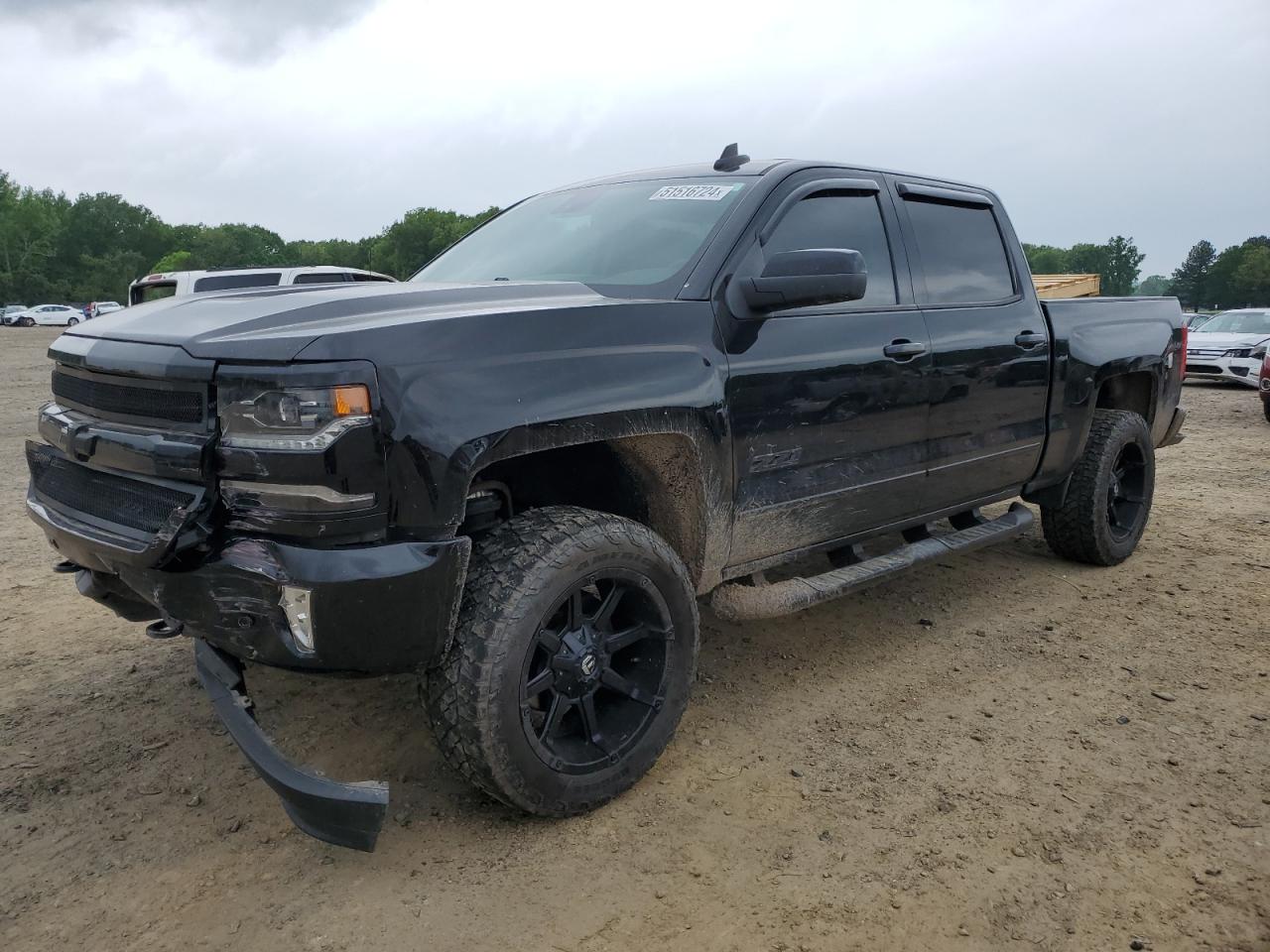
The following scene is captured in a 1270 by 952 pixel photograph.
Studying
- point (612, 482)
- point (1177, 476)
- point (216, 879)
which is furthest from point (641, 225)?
point (1177, 476)

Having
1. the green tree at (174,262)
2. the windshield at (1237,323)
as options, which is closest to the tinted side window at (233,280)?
the windshield at (1237,323)

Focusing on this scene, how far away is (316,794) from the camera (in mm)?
2305

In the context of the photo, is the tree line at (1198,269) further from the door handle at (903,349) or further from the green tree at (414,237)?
the door handle at (903,349)

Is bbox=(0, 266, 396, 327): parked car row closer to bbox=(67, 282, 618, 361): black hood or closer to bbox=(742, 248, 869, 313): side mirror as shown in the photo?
bbox=(67, 282, 618, 361): black hood

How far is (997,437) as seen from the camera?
4.27m

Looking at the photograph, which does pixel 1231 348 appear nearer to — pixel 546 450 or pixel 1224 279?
pixel 546 450

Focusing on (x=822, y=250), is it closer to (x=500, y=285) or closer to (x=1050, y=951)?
(x=500, y=285)

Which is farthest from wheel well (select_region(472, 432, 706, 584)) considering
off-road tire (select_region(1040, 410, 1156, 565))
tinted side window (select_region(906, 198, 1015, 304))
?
off-road tire (select_region(1040, 410, 1156, 565))

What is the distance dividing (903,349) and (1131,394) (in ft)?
8.44

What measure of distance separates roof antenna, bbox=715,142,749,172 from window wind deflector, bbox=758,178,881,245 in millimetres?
307

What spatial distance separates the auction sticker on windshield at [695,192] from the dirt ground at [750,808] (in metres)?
1.83

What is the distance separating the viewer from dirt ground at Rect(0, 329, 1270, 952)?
2348 mm

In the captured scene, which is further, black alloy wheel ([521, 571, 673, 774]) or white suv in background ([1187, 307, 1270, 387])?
white suv in background ([1187, 307, 1270, 387])

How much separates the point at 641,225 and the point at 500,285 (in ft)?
2.33
